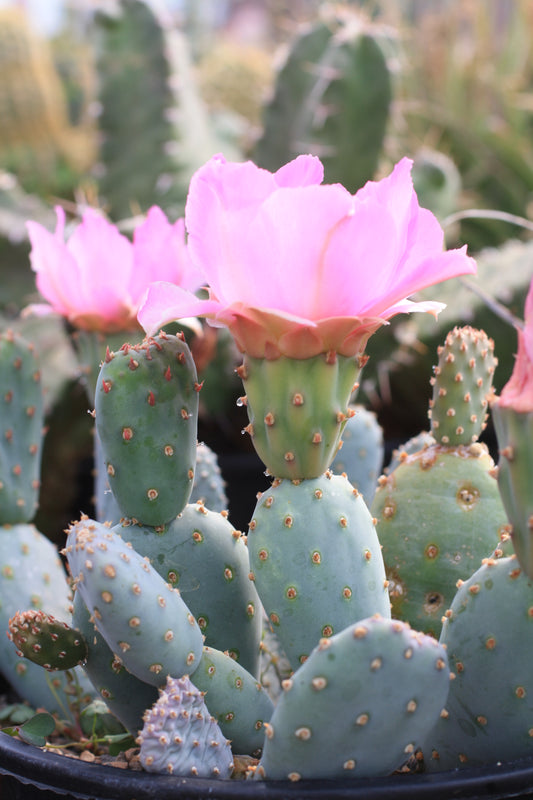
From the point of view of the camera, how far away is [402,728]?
0.51 m

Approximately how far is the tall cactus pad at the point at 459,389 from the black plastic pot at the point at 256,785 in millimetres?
257

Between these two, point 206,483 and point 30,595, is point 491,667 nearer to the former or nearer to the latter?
point 206,483

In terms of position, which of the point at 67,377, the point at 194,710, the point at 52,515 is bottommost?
the point at 52,515

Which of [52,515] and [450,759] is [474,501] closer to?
[450,759]

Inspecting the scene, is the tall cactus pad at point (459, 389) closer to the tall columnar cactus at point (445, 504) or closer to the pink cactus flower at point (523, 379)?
the tall columnar cactus at point (445, 504)

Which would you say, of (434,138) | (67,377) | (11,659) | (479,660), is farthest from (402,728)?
(434,138)

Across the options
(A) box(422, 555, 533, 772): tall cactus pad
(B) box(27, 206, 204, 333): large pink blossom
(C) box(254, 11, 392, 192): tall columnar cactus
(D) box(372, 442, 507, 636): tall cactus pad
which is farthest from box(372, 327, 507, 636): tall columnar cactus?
(C) box(254, 11, 392, 192): tall columnar cactus

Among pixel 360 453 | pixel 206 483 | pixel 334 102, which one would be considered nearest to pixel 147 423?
pixel 206 483

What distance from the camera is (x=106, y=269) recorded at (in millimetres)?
813

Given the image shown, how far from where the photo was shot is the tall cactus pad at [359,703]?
490 mm

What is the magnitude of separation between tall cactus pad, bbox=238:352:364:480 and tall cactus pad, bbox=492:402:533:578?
108mm

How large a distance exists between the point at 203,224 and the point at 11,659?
0.43 meters

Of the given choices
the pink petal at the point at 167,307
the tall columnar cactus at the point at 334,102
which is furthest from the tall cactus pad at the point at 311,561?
the tall columnar cactus at the point at 334,102

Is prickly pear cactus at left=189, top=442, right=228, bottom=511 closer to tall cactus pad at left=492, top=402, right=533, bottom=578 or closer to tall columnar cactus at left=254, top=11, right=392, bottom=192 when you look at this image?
tall cactus pad at left=492, top=402, right=533, bottom=578
